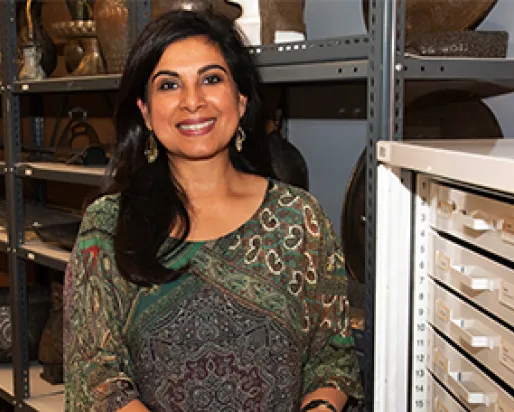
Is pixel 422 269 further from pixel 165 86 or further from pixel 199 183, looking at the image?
pixel 165 86

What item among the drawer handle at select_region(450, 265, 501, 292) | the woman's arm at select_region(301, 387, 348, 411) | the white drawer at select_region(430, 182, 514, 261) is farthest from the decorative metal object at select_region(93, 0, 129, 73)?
the drawer handle at select_region(450, 265, 501, 292)

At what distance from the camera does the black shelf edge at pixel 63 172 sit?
2351 mm

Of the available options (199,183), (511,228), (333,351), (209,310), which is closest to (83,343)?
(209,310)

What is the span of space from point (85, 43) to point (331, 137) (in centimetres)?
97

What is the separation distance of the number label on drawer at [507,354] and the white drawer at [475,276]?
1.4 inches

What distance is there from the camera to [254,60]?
177 centimetres

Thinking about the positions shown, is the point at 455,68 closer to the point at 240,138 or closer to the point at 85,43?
the point at 240,138

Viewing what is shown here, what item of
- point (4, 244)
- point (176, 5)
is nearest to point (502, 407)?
point (176, 5)

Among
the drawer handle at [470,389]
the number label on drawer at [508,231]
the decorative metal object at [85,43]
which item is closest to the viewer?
the number label on drawer at [508,231]

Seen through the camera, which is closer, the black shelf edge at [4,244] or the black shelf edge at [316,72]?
the black shelf edge at [316,72]

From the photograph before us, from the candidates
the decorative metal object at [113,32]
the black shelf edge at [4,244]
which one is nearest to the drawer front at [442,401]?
the decorative metal object at [113,32]

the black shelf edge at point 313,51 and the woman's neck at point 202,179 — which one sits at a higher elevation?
the black shelf edge at point 313,51

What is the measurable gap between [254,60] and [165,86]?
0.29 meters

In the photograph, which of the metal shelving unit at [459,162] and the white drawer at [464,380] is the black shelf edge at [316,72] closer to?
the metal shelving unit at [459,162]
